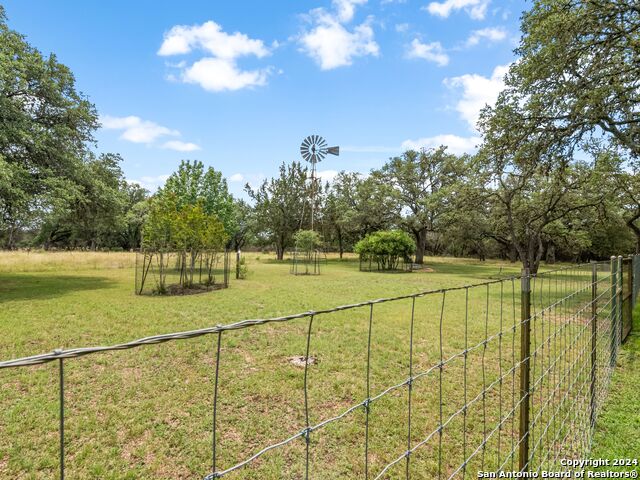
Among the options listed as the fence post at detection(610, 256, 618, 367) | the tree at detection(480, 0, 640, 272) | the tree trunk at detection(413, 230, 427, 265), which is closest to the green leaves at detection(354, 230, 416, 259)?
the tree trunk at detection(413, 230, 427, 265)

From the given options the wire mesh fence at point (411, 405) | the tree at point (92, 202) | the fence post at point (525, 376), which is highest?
the tree at point (92, 202)

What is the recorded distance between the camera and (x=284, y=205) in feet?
104

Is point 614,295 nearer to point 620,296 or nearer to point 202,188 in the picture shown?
point 620,296

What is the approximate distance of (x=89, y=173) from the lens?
12.3m

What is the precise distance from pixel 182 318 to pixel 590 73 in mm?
10893

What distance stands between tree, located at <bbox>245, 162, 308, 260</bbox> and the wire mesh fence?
84.8ft

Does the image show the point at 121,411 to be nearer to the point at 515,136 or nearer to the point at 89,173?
the point at 515,136

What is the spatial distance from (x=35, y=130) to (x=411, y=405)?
12.7 m

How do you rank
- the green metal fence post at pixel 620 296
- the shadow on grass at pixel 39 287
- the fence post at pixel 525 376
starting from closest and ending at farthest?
the fence post at pixel 525 376
the green metal fence post at pixel 620 296
the shadow on grass at pixel 39 287

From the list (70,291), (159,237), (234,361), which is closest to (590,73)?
(234,361)

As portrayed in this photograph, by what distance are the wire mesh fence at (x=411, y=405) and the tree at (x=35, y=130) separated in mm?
8536

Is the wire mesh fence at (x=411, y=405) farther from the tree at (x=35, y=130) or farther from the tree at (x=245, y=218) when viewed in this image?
the tree at (x=245, y=218)

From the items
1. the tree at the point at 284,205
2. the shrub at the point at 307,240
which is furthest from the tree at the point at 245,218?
the shrub at the point at 307,240

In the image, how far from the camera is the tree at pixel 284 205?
31281mm
